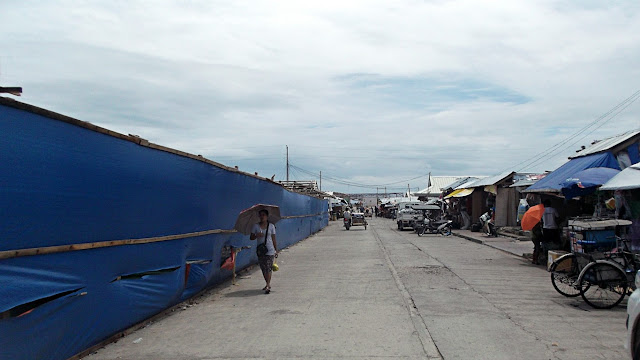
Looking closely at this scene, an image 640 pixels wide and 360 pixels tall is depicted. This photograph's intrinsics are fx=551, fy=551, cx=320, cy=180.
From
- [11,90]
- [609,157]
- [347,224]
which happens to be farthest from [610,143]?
[347,224]

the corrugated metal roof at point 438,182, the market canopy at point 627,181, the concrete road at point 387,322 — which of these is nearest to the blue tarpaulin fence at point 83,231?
the concrete road at point 387,322

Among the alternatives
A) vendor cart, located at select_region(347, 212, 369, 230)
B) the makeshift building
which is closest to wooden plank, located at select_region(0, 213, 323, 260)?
the makeshift building

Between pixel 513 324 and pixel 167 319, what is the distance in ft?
18.0

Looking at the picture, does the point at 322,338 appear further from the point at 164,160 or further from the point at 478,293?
the point at 478,293

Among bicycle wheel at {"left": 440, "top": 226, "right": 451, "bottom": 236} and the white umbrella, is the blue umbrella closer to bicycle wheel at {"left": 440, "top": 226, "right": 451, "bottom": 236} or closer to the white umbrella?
the white umbrella

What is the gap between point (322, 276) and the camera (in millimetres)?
14414

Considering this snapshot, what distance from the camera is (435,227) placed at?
34.5 metres

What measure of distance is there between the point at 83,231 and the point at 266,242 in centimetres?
565

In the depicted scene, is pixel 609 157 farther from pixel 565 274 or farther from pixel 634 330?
pixel 634 330

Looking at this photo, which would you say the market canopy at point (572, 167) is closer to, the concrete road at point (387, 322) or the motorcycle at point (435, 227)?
the concrete road at point (387, 322)

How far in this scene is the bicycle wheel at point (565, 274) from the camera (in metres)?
10.6

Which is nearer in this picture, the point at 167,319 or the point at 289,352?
the point at 289,352

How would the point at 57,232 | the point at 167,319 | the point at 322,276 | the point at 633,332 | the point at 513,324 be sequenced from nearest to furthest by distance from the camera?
1. the point at 633,332
2. the point at 57,232
3. the point at 513,324
4. the point at 167,319
5. the point at 322,276

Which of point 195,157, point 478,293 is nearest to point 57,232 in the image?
point 195,157
